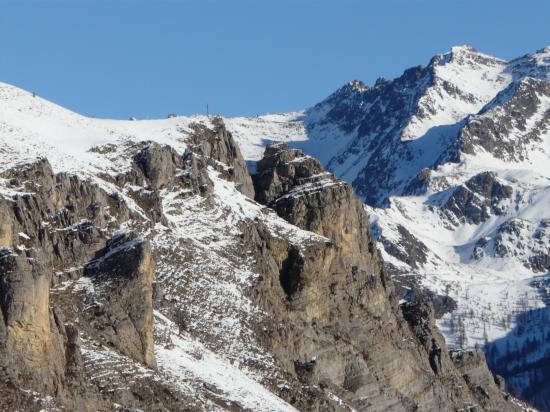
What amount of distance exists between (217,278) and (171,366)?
24280mm

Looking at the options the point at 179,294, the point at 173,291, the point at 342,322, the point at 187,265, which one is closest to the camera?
the point at 173,291

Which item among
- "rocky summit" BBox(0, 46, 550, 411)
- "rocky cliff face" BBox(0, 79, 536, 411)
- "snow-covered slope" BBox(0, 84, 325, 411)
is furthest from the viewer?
"snow-covered slope" BBox(0, 84, 325, 411)

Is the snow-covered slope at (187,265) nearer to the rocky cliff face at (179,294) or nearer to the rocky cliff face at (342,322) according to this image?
the rocky cliff face at (179,294)

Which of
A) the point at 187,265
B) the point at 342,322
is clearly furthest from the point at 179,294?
the point at 342,322

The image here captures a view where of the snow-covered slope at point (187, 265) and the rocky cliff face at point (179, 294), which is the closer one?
the rocky cliff face at point (179, 294)

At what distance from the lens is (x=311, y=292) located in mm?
182250

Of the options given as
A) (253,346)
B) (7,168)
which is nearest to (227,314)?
(253,346)

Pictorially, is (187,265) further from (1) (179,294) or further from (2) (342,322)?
(2) (342,322)

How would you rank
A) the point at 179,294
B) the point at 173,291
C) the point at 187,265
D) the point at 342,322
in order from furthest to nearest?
the point at 342,322 → the point at 187,265 → the point at 179,294 → the point at 173,291

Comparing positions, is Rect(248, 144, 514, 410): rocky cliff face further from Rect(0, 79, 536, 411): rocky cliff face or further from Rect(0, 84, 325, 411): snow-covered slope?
Rect(0, 84, 325, 411): snow-covered slope

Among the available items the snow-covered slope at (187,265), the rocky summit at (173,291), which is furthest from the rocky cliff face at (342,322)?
the snow-covered slope at (187,265)

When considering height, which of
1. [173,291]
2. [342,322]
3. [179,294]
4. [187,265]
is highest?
[187,265]

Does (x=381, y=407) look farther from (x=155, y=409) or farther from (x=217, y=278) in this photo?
(x=155, y=409)

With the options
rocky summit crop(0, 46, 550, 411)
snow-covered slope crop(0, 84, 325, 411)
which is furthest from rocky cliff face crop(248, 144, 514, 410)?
snow-covered slope crop(0, 84, 325, 411)
